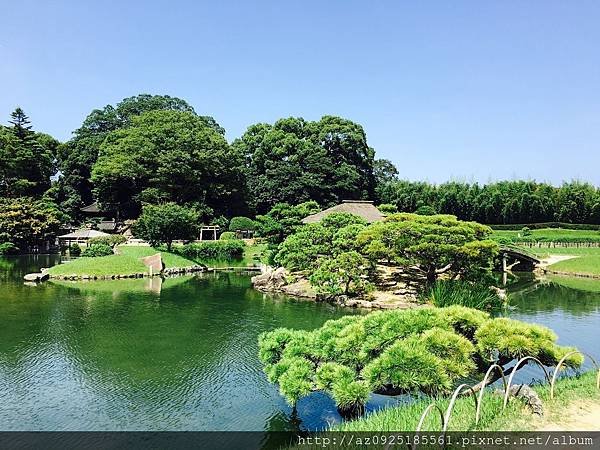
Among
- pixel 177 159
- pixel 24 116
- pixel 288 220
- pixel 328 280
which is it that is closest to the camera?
pixel 328 280

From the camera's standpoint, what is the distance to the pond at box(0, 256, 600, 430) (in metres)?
7.22

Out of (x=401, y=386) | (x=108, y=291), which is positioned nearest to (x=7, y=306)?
(x=108, y=291)

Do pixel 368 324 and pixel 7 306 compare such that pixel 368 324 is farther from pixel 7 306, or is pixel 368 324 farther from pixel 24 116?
pixel 24 116

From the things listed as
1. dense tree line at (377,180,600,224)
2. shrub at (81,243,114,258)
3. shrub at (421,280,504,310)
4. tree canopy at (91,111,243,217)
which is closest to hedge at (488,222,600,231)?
dense tree line at (377,180,600,224)

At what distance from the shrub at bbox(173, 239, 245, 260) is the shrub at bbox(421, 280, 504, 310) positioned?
1610cm

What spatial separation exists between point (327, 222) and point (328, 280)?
118 inches

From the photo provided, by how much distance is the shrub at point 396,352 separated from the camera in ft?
19.8

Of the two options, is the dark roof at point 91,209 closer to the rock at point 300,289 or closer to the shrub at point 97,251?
the shrub at point 97,251

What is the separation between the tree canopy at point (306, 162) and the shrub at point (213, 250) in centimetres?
1058

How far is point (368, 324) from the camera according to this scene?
716cm

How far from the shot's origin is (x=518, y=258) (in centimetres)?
2983

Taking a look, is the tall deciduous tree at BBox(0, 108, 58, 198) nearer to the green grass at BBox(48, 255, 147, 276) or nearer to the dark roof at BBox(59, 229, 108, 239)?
the dark roof at BBox(59, 229, 108, 239)

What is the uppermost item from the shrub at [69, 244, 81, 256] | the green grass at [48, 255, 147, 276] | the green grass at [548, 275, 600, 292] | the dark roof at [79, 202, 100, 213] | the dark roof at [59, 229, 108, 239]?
the dark roof at [79, 202, 100, 213]

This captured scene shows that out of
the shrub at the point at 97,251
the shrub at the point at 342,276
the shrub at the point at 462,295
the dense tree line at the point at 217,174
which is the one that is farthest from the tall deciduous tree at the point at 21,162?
the shrub at the point at 462,295
